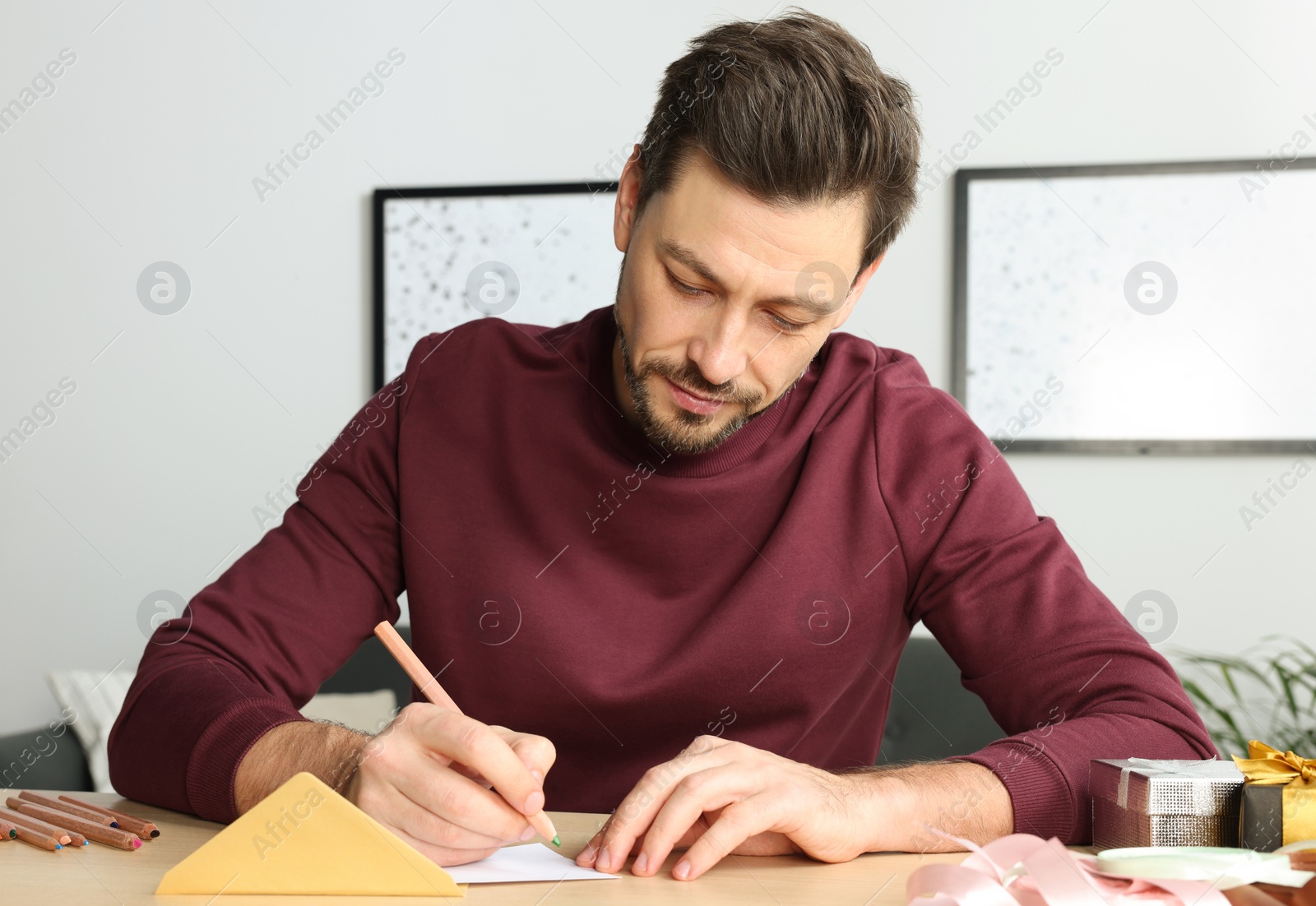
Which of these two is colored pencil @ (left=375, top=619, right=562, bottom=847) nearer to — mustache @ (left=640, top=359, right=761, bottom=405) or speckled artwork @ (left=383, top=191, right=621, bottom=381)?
mustache @ (left=640, top=359, right=761, bottom=405)

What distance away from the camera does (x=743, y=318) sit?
3.68 ft

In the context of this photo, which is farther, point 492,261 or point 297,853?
point 492,261

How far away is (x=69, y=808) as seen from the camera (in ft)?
2.94

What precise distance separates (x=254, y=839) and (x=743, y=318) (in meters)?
0.68

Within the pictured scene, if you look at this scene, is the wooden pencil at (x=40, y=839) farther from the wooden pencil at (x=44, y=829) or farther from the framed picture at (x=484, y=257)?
the framed picture at (x=484, y=257)

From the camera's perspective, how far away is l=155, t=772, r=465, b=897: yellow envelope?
2.23ft

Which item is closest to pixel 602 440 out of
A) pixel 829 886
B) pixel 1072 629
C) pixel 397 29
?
pixel 1072 629

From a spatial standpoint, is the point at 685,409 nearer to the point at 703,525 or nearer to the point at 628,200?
the point at 703,525

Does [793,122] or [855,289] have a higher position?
[793,122]

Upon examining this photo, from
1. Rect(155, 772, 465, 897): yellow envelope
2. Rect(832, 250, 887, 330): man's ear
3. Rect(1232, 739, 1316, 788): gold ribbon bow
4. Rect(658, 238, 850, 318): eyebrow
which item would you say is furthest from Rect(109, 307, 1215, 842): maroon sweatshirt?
Rect(155, 772, 465, 897): yellow envelope

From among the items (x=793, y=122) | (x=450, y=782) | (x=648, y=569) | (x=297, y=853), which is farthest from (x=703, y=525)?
(x=297, y=853)

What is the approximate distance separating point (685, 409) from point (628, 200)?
11.2 inches

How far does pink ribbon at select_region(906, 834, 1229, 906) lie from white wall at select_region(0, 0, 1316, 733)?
2.05m

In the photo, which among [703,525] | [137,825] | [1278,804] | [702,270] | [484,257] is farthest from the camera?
[484,257]
